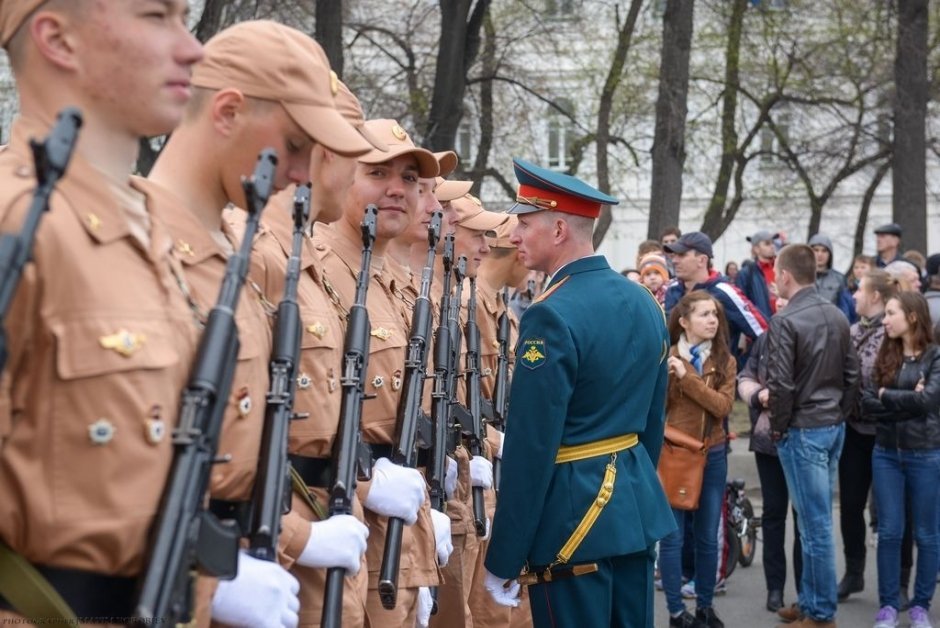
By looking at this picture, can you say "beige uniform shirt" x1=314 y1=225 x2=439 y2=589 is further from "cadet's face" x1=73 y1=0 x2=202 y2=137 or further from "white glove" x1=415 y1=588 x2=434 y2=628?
"cadet's face" x1=73 y1=0 x2=202 y2=137

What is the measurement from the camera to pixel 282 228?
12.7 ft

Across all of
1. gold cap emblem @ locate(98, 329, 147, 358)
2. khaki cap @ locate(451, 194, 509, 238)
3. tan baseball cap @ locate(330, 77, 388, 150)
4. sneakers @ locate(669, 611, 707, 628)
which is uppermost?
tan baseball cap @ locate(330, 77, 388, 150)

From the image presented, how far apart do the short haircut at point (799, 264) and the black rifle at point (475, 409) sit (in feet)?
6.78

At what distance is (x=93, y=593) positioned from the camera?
2.30 metres

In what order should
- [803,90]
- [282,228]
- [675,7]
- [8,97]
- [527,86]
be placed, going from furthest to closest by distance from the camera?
[803,90] → [527,86] → [675,7] → [8,97] → [282,228]

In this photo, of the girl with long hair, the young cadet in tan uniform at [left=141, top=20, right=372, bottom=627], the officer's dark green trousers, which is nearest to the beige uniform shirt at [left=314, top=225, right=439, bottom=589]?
the officer's dark green trousers

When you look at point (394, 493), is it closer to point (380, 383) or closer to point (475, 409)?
point (380, 383)

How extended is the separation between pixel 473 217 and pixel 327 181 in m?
3.55

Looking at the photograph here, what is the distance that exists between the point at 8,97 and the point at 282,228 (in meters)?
12.0

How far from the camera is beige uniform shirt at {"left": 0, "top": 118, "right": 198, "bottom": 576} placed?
7.15ft

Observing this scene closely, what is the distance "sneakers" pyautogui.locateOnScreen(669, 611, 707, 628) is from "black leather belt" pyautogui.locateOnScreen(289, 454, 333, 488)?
15.1ft

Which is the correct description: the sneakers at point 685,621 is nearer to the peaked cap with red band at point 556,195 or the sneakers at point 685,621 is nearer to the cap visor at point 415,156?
the peaked cap with red band at point 556,195

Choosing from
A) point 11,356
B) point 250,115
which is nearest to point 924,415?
point 250,115

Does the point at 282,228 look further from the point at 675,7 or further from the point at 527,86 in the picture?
the point at 527,86
